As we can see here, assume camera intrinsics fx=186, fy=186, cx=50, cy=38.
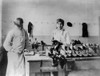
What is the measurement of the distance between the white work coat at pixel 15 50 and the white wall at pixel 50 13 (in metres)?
0.07

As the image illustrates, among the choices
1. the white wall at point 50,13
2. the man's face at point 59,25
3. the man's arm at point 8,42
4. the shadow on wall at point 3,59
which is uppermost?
the white wall at point 50,13

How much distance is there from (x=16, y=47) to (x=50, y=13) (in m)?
0.41

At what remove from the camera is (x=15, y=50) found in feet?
5.06

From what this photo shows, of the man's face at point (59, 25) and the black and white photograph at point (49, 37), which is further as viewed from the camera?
the man's face at point (59, 25)

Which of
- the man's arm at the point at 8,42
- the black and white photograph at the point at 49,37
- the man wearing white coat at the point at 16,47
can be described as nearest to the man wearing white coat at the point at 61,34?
the black and white photograph at the point at 49,37

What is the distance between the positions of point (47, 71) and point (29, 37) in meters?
0.34

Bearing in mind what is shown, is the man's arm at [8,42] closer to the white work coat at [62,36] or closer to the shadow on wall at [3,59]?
the shadow on wall at [3,59]

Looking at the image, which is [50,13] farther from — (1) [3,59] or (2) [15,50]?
(1) [3,59]

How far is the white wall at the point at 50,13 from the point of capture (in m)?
1.55

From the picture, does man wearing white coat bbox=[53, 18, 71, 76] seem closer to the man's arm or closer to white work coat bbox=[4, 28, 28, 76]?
white work coat bbox=[4, 28, 28, 76]

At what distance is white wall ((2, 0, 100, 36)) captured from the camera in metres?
1.55

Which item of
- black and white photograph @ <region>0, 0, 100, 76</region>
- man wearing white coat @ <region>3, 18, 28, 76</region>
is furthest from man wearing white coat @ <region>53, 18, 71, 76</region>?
man wearing white coat @ <region>3, 18, 28, 76</region>

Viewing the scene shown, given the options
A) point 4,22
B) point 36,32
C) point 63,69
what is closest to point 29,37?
point 36,32

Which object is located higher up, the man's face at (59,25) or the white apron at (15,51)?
the man's face at (59,25)
